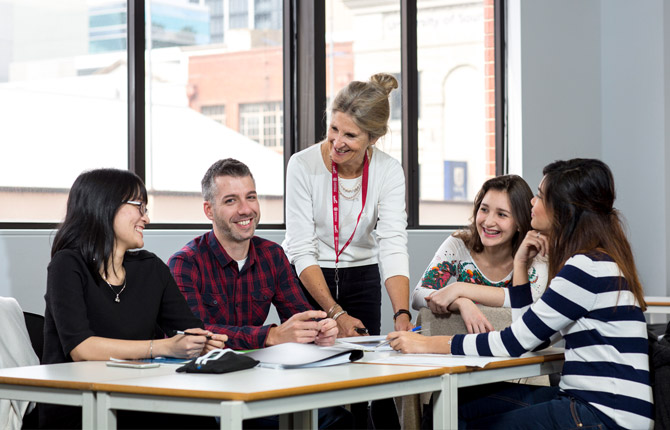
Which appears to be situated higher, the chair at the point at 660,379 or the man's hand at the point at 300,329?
the man's hand at the point at 300,329

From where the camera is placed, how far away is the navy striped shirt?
212 centimetres

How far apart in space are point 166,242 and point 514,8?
3.24 meters

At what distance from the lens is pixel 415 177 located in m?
5.44

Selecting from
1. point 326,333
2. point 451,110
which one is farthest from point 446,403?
point 451,110

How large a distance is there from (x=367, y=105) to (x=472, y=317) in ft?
2.71

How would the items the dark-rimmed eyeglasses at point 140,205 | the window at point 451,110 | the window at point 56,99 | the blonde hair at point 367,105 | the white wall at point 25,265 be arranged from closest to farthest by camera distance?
1. the dark-rimmed eyeglasses at point 140,205
2. the blonde hair at point 367,105
3. the white wall at point 25,265
4. the window at point 56,99
5. the window at point 451,110

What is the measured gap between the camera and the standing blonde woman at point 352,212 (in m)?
2.92

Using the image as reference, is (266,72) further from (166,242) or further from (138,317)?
(138,317)

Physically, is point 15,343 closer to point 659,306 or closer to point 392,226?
point 392,226

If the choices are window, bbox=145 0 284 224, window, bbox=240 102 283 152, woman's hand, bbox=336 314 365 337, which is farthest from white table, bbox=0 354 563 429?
window, bbox=240 102 283 152

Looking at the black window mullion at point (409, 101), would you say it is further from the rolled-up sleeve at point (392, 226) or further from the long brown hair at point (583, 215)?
the long brown hair at point (583, 215)

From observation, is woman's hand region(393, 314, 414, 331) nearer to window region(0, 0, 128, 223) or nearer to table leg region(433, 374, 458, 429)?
table leg region(433, 374, 458, 429)

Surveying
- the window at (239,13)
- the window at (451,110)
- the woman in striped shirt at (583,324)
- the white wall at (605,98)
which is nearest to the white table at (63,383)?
the woman in striped shirt at (583,324)

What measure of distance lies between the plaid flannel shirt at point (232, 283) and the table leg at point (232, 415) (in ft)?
3.20
